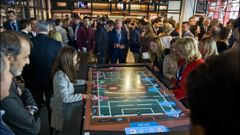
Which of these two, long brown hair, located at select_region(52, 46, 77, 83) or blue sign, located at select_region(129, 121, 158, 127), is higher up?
long brown hair, located at select_region(52, 46, 77, 83)

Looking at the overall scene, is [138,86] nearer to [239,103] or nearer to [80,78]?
[80,78]

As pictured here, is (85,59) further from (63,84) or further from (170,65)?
(63,84)

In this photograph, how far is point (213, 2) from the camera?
10758 mm

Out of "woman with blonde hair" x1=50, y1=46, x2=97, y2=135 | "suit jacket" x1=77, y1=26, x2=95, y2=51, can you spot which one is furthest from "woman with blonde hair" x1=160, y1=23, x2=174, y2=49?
"woman with blonde hair" x1=50, y1=46, x2=97, y2=135

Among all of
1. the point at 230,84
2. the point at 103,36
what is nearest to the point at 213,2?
the point at 103,36

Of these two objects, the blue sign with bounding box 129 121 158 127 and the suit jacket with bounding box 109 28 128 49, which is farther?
the suit jacket with bounding box 109 28 128 49

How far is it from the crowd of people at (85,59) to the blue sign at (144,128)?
0.43 m

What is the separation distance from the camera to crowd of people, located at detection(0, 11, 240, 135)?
51 cm

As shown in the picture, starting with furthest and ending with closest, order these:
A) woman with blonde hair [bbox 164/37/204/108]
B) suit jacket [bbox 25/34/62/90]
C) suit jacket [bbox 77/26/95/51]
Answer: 1. suit jacket [bbox 77/26/95/51]
2. suit jacket [bbox 25/34/62/90]
3. woman with blonde hair [bbox 164/37/204/108]

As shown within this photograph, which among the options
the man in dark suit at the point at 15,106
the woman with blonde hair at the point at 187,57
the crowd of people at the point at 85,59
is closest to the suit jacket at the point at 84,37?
the crowd of people at the point at 85,59

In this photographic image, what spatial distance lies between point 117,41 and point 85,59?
1.07 m

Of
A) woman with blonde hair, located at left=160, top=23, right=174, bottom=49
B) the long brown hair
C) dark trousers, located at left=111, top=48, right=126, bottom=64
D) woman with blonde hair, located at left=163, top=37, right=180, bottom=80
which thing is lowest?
dark trousers, located at left=111, top=48, right=126, bottom=64

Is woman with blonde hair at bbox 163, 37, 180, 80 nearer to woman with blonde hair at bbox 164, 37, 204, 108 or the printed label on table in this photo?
woman with blonde hair at bbox 164, 37, 204, 108

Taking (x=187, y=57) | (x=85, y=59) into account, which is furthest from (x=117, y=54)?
(x=187, y=57)
